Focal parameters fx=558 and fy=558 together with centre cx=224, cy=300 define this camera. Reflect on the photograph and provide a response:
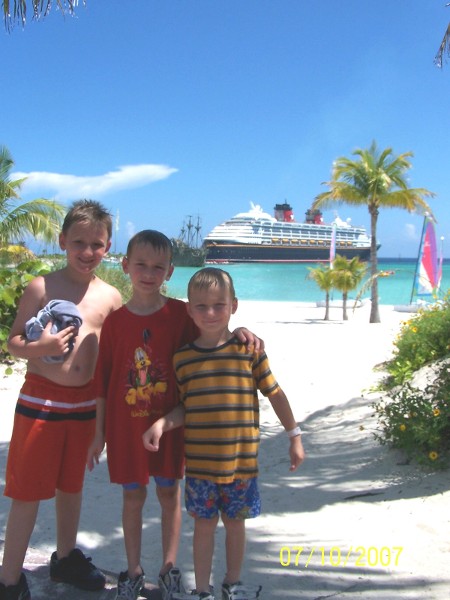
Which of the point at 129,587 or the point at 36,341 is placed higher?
the point at 36,341

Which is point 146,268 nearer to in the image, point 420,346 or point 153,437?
point 153,437

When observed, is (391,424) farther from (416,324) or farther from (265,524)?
Result: (416,324)

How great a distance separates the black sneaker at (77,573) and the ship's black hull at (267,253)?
7954cm

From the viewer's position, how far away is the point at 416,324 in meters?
6.67

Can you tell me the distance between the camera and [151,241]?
2285mm

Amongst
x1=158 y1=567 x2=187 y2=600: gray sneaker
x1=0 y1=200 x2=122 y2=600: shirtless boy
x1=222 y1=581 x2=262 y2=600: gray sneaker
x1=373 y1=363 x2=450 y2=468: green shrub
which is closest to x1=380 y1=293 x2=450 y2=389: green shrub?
x1=373 y1=363 x2=450 y2=468: green shrub

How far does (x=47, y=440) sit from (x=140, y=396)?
43 centimetres

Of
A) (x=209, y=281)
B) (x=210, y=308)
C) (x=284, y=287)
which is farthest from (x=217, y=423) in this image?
(x=284, y=287)

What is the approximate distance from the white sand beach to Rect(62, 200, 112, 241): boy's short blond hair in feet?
5.13

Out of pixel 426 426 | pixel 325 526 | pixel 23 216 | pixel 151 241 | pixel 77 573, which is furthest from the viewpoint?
pixel 23 216

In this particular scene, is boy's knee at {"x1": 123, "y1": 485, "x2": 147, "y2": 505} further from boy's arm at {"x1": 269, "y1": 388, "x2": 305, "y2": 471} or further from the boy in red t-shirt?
boy's arm at {"x1": 269, "y1": 388, "x2": 305, "y2": 471}

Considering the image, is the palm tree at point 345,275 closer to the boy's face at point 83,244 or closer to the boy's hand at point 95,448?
the boy's face at point 83,244

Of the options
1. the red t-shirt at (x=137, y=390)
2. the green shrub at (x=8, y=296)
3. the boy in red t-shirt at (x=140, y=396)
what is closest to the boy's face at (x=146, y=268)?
the boy in red t-shirt at (x=140, y=396)

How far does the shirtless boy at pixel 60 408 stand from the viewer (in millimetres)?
2225
